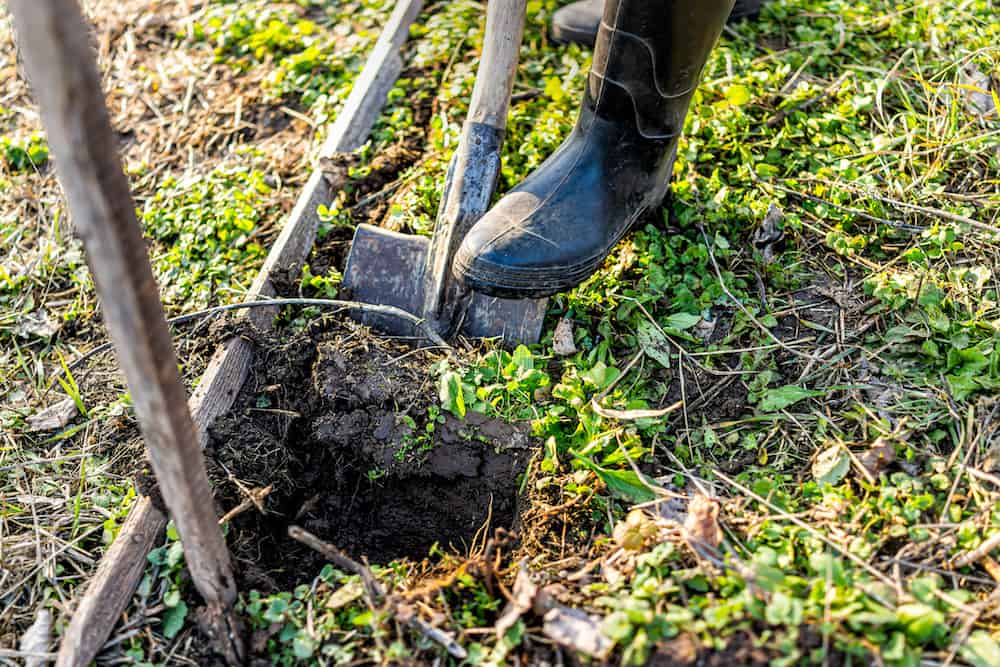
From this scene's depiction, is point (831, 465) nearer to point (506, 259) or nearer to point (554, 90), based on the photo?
point (506, 259)

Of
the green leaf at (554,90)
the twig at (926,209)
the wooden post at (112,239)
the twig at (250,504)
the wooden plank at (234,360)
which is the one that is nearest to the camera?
the wooden post at (112,239)

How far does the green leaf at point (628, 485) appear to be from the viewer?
6.75ft

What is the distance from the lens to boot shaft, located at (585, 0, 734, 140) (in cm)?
216

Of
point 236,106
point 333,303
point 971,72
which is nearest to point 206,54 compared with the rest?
point 236,106

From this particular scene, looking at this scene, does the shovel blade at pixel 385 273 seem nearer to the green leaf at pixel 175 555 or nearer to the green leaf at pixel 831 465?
the green leaf at pixel 175 555

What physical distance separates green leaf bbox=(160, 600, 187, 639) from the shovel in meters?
1.02

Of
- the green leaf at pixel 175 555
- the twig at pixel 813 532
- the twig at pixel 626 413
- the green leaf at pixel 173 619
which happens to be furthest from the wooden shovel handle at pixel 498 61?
the green leaf at pixel 173 619

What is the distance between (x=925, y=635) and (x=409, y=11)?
3.08 m

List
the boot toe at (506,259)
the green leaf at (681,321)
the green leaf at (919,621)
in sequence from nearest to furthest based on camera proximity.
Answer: the green leaf at (919,621), the boot toe at (506,259), the green leaf at (681,321)

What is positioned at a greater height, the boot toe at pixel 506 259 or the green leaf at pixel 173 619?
the boot toe at pixel 506 259

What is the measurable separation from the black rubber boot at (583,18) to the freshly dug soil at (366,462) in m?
1.75

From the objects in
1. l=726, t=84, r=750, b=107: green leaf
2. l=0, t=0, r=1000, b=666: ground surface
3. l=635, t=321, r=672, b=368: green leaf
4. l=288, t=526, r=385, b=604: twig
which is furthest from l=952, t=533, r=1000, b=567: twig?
l=726, t=84, r=750, b=107: green leaf

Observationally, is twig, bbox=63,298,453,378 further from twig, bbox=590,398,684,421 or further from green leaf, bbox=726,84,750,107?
green leaf, bbox=726,84,750,107

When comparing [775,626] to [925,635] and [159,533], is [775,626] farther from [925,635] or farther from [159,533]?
[159,533]
